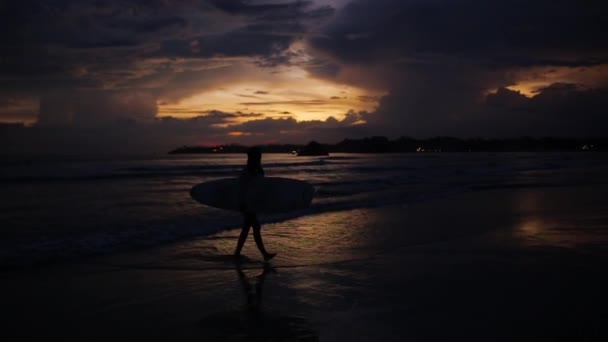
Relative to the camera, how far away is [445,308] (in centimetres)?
549

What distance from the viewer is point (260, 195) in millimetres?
8102

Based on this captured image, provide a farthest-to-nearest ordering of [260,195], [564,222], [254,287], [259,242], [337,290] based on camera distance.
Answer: [564,222] → [259,242] → [260,195] → [254,287] → [337,290]

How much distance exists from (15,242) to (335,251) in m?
6.84

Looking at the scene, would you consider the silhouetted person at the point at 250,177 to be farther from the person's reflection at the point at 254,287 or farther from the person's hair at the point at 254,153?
the person's reflection at the point at 254,287

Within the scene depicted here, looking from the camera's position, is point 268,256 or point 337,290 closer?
point 337,290

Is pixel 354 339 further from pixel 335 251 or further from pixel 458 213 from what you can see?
pixel 458 213

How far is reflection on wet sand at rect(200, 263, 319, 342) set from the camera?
4.68 meters

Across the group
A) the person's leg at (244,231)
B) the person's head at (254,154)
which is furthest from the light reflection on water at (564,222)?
the person's head at (254,154)

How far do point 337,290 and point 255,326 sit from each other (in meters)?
1.62

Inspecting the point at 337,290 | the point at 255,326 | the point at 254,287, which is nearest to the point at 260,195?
the point at 254,287

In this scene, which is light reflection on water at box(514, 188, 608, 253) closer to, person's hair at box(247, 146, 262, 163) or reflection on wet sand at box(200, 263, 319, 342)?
person's hair at box(247, 146, 262, 163)

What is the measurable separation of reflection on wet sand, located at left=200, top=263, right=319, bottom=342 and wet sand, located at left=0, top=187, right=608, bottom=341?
0.02 metres

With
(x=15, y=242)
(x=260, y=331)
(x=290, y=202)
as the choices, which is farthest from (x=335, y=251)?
(x=15, y=242)

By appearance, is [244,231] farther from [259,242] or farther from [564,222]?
[564,222]
